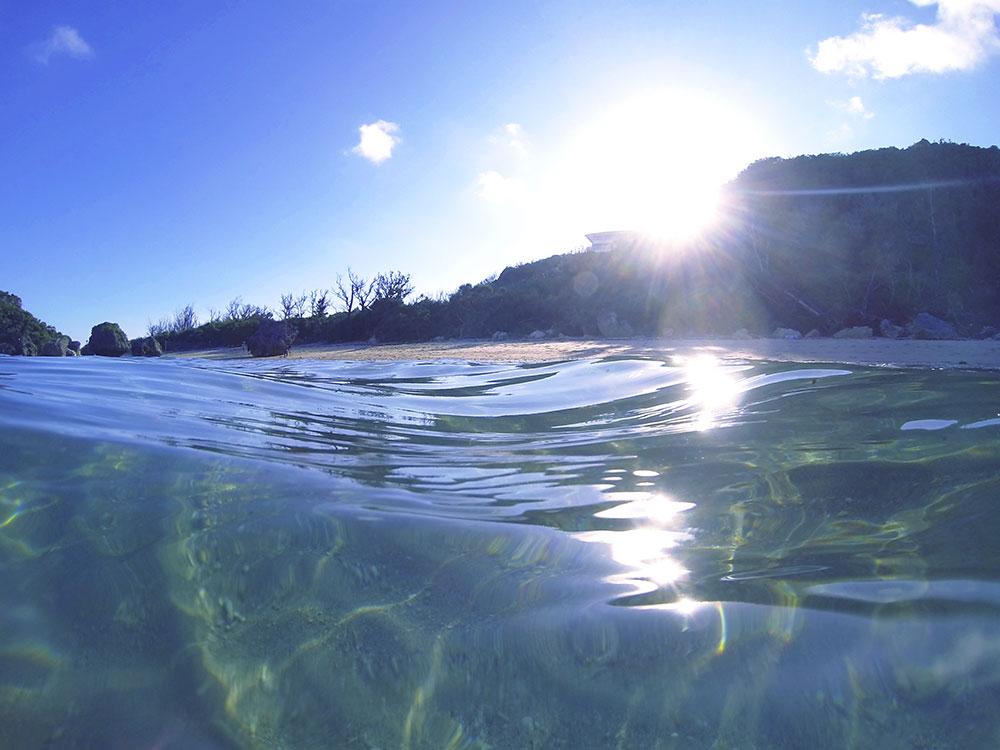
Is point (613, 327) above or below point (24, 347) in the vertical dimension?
below

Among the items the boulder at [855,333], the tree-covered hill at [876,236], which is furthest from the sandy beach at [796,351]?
the tree-covered hill at [876,236]

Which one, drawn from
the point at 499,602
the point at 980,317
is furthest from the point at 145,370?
the point at 980,317

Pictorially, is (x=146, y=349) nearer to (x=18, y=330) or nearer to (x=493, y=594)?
(x=18, y=330)

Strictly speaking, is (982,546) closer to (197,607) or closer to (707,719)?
(707,719)

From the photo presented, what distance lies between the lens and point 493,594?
45.9 inches

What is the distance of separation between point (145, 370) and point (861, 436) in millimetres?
4243

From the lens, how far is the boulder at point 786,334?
1223 cm

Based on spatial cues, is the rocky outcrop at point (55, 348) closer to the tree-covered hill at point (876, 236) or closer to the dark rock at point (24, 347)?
the dark rock at point (24, 347)

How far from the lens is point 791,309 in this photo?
13.2 meters

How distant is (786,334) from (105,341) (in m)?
14.2

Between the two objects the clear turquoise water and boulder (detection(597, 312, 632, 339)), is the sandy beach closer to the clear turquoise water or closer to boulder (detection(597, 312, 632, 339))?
boulder (detection(597, 312, 632, 339))

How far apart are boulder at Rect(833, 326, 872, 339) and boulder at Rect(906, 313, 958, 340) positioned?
0.69 meters

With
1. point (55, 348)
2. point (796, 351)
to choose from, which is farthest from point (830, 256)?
point (55, 348)

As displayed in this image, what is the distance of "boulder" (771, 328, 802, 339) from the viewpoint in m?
12.2
